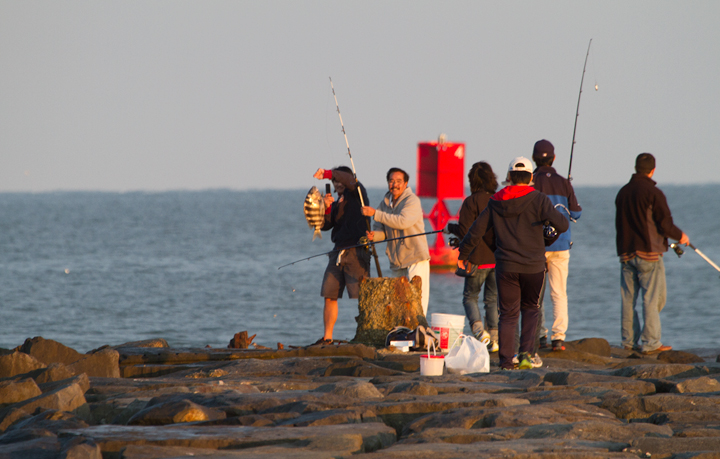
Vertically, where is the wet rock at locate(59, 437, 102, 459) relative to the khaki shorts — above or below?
below

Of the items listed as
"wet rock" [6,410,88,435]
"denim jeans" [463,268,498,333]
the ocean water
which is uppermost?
"denim jeans" [463,268,498,333]

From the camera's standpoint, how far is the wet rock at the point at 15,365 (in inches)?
219

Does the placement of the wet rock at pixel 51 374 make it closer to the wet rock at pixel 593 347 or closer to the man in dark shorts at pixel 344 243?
the man in dark shorts at pixel 344 243

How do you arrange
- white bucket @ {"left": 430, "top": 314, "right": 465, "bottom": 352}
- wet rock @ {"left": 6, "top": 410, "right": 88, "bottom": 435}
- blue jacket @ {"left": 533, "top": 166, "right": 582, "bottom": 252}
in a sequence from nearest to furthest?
wet rock @ {"left": 6, "top": 410, "right": 88, "bottom": 435} → white bucket @ {"left": 430, "top": 314, "right": 465, "bottom": 352} → blue jacket @ {"left": 533, "top": 166, "right": 582, "bottom": 252}

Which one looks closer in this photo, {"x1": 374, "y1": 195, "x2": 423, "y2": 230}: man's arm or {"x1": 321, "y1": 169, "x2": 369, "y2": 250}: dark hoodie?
{"x1": 374, "y1": 195, "x2": 423, "y2": 230}: man's arm

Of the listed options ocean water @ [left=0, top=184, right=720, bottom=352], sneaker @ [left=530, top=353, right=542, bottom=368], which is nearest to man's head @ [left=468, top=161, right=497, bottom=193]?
sneaker @ [left=530, top=353, right=542, bottom=368]

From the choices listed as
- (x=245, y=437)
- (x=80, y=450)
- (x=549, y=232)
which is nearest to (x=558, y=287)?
(x=549, y=232)

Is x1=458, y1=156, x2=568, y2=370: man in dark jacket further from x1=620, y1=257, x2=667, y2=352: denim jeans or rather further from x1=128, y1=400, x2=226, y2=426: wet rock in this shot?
x1=128, y1=400, x2=226, y2=426: wet rock

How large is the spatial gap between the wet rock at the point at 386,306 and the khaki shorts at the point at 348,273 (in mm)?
271

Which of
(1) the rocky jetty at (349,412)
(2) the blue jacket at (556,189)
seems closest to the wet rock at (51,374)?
(1) the rocky jetty at (349,412)

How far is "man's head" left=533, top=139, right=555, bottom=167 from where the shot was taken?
704cm

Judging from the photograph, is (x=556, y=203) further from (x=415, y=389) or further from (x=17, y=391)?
(x=17, y=391)

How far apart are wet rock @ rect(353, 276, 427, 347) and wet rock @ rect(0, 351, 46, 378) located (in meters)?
3.00

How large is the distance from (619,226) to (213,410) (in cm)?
519
